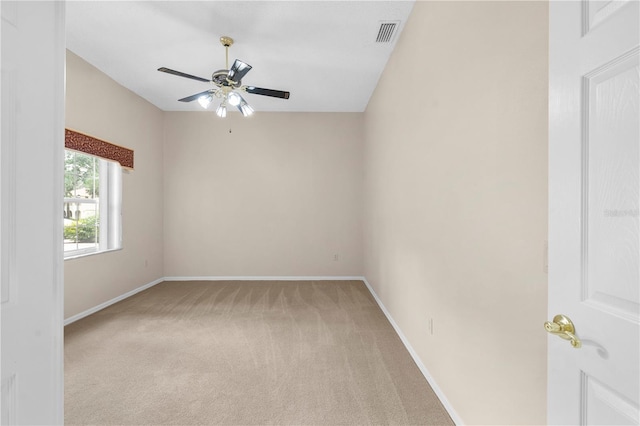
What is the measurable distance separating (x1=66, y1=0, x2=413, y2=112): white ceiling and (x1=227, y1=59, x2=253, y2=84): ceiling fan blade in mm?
416

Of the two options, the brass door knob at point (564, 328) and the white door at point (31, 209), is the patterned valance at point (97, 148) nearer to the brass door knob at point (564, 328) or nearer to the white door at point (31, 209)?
the white door at point (31, 209)

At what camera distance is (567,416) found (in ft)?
2.78

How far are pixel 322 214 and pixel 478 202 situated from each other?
409 cm

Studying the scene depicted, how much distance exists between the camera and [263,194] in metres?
5.61

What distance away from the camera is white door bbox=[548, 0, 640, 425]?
0.68 metres

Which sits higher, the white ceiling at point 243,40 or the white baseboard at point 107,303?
the white ceiling at point 243,40

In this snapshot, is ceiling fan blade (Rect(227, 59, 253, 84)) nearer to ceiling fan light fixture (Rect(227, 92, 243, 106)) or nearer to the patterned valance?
ceiling fan light fixture (Rect(227, 92, 243, 106))

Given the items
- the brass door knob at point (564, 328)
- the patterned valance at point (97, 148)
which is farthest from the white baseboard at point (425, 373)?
the patterned valance at point (97, 148)

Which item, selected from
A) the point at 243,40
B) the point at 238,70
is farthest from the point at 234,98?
the point at 243,40

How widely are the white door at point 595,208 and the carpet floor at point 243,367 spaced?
1.36 m

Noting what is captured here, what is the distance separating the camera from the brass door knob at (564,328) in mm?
800

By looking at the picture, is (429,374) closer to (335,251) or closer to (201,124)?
(335,251)

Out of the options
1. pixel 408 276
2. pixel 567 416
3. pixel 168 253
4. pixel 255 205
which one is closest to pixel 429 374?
pixel 408 276

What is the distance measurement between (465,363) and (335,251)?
391 cm
